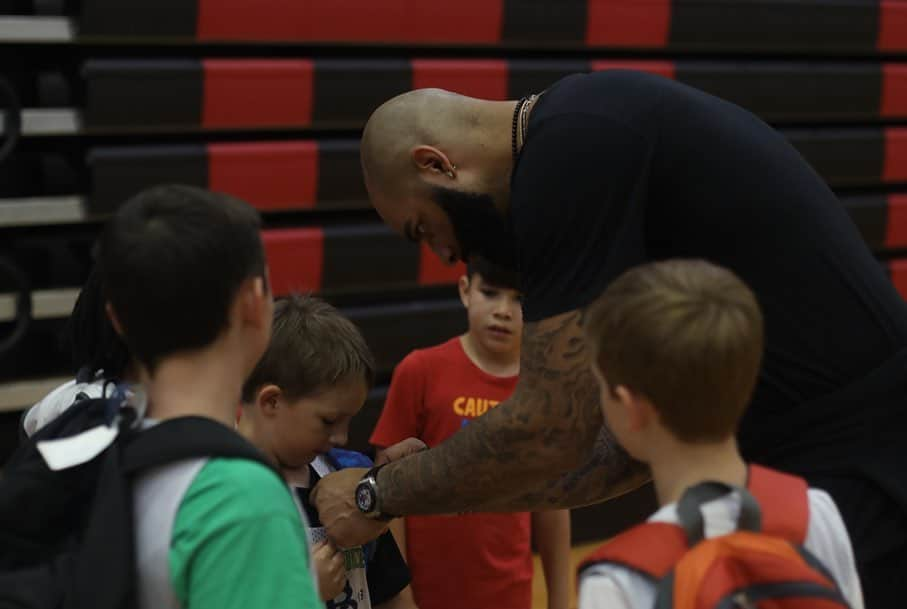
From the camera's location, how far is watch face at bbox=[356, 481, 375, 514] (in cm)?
210

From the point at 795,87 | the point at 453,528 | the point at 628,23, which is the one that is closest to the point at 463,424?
the point at 453,528

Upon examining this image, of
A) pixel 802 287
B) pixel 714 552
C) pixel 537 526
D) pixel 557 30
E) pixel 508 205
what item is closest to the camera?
pixel 714 552

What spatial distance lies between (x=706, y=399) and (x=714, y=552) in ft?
0.61

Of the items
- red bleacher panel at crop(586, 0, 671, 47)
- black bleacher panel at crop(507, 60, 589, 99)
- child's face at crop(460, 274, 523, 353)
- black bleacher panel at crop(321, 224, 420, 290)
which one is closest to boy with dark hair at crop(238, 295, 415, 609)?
child's face at crop(460, 274, 523, 353)

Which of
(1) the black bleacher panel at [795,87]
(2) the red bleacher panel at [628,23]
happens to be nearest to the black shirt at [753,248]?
(2) the red bleacher panel at [628,23]

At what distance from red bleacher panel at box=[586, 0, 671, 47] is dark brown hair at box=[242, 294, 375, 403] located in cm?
271

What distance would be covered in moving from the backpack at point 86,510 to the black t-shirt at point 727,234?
700 mm

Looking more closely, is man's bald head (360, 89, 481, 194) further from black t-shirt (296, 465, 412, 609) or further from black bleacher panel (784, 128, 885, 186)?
black bleacher panel (784, 128, 885, 186)

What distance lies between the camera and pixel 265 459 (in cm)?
145

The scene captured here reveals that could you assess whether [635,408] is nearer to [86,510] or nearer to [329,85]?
[86,510]

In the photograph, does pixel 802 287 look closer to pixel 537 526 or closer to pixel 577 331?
pixel 577 331

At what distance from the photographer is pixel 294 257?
4.27 meters

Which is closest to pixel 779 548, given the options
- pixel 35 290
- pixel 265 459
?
pixel 265 459

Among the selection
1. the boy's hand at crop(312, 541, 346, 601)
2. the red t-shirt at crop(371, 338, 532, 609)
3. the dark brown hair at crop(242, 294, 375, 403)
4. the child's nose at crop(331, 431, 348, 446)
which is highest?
the dark brown hair at crop(242, 294, 375, 403)
